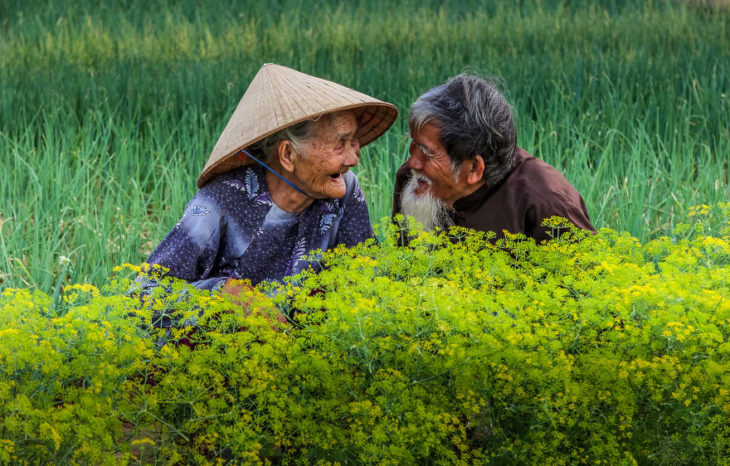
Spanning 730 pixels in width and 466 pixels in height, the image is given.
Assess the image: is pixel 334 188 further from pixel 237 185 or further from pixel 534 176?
pixel 534 176

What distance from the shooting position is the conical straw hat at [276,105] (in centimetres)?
235

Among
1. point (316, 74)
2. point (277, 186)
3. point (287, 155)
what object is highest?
point (287, 155)

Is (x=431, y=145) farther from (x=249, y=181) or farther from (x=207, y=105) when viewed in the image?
(x=207, y=105)

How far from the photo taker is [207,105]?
4.64 m

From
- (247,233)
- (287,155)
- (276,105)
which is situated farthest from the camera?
(247,233)

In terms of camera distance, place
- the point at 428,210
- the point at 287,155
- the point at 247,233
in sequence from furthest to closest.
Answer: the point at 428,210 < the point at 247,233 < the point at 287,155

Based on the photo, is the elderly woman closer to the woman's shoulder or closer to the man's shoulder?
the woman's shoulder

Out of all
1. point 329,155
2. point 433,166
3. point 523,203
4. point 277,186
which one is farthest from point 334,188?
point 523,203

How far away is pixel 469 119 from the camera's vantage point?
2.56m

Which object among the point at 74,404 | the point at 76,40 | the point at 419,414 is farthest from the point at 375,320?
the point at 76,40

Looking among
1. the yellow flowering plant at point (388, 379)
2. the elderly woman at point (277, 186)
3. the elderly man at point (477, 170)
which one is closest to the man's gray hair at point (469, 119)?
the elderly man at point (477, 170)

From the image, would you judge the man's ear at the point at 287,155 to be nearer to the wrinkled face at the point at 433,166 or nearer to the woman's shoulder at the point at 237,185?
the woman's shoulder at the point at 237,185

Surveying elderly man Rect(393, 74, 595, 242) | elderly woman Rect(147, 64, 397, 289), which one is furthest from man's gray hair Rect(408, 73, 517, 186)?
elderly woman Rect(147, 64, 397, 289)

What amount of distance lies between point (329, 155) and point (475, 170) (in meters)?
0.50
